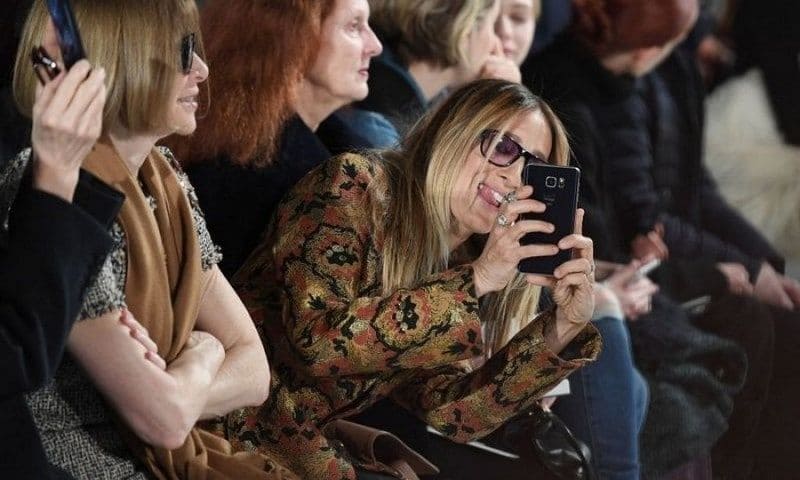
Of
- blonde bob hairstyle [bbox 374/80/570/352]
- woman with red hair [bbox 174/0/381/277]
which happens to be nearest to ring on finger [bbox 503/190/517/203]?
blonde bob hairstyle [bbox 374/80/570/352]

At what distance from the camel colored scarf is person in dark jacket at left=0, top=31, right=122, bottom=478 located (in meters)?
0.18

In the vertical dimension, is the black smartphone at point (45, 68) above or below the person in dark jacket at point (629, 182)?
above

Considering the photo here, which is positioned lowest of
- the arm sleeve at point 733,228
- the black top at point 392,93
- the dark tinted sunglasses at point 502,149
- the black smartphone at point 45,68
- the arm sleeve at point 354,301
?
the arm sleeve at point 733,228

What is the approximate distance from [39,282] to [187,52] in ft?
1.70

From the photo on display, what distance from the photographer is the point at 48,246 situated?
2027mm

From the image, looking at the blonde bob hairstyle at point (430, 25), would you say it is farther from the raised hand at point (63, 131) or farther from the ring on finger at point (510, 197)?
the raised hand at point (63, 131)

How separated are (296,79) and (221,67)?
6.4 inches

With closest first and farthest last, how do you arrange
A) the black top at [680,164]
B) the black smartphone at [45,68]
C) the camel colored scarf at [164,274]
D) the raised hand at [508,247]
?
the black smartphone at [45,68], the camel colored scarf at [164,274], the raised hand at [508,247], the black top at [680,164]

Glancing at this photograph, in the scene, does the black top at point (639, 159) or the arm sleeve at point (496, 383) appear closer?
the arm sleeve at point (496, 383)

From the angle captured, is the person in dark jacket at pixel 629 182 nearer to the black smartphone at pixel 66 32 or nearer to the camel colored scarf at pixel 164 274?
the camel colored scarf at pixel 164 274

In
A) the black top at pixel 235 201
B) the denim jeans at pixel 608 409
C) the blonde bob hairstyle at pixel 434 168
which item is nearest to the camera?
the blonde bob hairstyle at pixel 434 168

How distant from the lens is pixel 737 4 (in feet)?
12.8

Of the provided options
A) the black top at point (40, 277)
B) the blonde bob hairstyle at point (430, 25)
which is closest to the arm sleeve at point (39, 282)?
the black top at point (40, 277)

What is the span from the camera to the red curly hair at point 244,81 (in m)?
2.93
